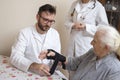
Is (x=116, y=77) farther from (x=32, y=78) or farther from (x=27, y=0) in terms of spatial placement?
(x=27, y=0)

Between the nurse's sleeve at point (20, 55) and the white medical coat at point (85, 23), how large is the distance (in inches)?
24.9

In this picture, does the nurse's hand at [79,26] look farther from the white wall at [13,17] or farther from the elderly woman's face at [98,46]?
the elderly woman's face at [98,46]

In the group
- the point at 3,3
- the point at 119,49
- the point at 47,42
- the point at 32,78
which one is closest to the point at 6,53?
the point at 3,3

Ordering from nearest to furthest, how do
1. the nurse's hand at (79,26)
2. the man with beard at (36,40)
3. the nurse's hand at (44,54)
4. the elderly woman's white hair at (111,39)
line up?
the elderly woman's white hair at (111,39) → the nurse's hand at (44,54) → the man with beard at (36,40) → the nurse's hand at (79,26)

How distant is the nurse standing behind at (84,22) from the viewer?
218cm

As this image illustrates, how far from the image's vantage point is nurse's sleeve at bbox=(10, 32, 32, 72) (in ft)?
5.47

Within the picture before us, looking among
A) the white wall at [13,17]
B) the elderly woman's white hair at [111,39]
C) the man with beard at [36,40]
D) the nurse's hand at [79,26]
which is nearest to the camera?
the elderly woman's white hair at [111,39]

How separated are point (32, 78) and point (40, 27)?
50 centimetres

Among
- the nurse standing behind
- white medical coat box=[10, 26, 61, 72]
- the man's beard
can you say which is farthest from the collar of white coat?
the man's beard

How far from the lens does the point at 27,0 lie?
244cm

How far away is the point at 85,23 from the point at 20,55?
2.75 feet

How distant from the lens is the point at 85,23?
2.21 metres

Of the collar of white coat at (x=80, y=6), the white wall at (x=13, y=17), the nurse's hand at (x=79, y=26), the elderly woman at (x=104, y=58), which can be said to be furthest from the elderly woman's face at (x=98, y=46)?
the white wall at (x=13, y=17)

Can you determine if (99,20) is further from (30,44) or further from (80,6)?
(30,44)
